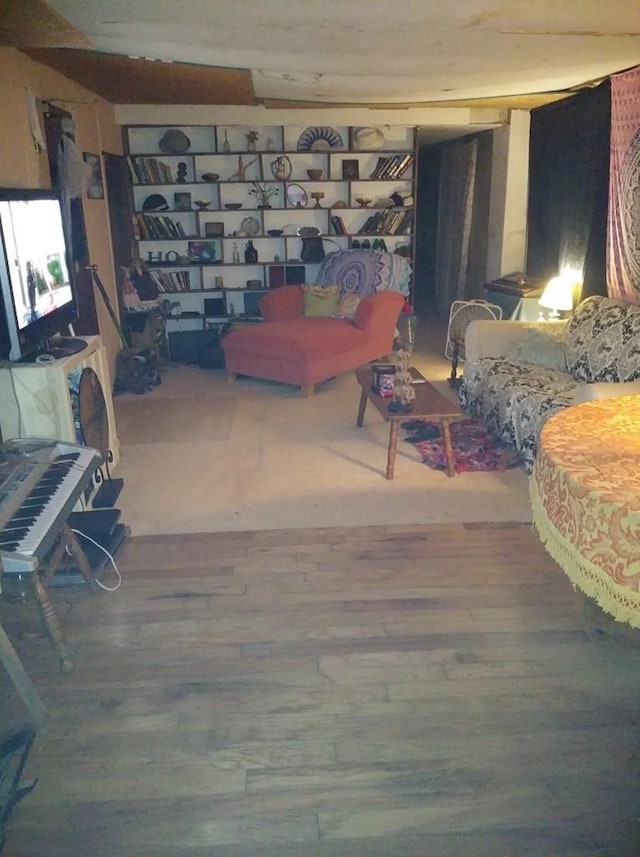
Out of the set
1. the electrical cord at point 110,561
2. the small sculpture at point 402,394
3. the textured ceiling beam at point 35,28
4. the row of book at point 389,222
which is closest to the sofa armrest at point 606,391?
the small sculpture at point 402,394

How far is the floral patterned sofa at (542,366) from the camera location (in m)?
3.47

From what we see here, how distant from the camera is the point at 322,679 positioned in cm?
207

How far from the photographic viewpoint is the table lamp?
181 inches

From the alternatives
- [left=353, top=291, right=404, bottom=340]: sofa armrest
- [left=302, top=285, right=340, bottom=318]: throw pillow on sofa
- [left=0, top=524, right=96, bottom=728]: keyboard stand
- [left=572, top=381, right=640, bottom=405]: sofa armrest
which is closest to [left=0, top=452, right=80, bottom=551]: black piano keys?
[left=0, top=524, right=96, bottom=728]: keyboard stand

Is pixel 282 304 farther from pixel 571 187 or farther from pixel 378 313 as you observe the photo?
pixel 571 187

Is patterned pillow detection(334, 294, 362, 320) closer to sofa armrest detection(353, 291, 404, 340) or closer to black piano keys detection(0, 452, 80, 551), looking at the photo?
sofa armrest detection(353, 291, 404, 340)

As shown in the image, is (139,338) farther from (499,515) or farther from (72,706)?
(72,706)

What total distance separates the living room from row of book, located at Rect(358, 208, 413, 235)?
10.9 feet

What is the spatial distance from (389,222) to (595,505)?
5.16 metres

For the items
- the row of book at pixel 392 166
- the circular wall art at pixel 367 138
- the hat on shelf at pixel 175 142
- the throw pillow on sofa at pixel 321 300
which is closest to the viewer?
the throw pillow on sofa at pixel 321 300

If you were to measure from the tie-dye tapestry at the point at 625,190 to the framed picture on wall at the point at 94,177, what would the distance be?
134 inches

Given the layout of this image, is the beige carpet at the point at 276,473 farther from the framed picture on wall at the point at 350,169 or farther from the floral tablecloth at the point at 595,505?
the framed picture on wall at the point at 350,169

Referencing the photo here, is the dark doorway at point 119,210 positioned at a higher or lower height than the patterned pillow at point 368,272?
higher

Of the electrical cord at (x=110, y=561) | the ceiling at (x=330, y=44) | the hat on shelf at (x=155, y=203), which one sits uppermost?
the ceiling at (x=330, y=44)
